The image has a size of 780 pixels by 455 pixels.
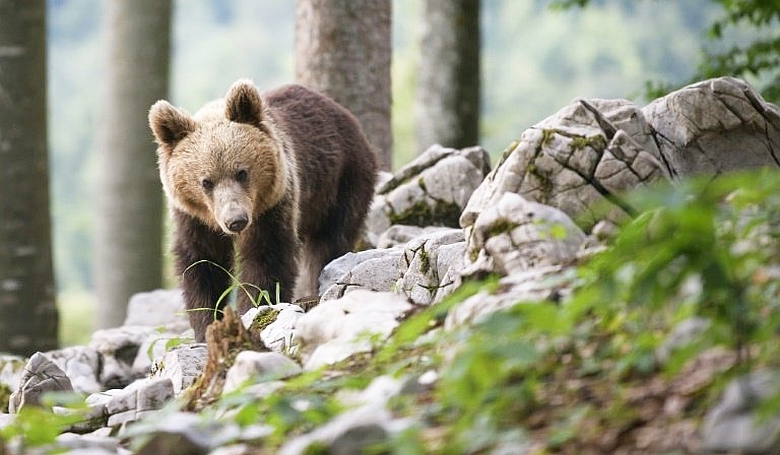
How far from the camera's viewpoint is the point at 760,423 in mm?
2436

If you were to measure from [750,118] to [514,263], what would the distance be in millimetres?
2317

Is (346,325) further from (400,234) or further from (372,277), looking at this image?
(400,234)

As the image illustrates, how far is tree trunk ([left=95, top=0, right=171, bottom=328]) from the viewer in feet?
38.2

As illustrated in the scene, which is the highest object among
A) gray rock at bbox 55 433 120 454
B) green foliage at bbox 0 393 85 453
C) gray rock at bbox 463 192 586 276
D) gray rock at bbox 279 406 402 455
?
gray rock at bbox 463 192 586 276

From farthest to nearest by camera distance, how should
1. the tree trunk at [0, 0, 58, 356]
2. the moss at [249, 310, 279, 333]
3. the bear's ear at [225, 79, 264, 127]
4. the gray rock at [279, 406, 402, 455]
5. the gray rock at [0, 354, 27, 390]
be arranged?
the tree trunk at [0, 0, 58, 356], the gray rock at [0, 354, 27, 390], the bear's ear at [225, 79, 264, 127], the moss at [249, 310, 279, 333], the gray rock at [279, 406, 402, 455]

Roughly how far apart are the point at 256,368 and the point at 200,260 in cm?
317

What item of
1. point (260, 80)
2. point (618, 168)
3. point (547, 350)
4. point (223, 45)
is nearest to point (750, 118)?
point (618, 168)

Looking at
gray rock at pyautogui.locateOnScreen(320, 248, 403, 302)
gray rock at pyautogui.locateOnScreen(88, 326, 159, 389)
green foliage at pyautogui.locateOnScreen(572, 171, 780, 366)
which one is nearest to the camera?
green foliage at pyautogui.locateOnScreen(572, 171, 780, 366)

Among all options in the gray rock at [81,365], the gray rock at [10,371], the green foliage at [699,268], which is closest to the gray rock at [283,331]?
the green foliage at [699,268]

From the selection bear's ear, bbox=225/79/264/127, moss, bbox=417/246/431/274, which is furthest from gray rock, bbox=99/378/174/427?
bear's ear, bbox=225/79/264/127

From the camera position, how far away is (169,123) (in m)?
6.67

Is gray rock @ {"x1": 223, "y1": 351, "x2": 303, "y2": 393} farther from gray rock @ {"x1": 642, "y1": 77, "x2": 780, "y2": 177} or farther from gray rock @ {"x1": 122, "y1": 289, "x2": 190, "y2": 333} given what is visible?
gray rock @ {"x1": 122, "y1": 289, "x2": 190, "y2": 333}

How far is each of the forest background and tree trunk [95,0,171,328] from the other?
57.3 metres

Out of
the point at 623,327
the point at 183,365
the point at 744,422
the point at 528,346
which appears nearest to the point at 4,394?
the point at 183,365
